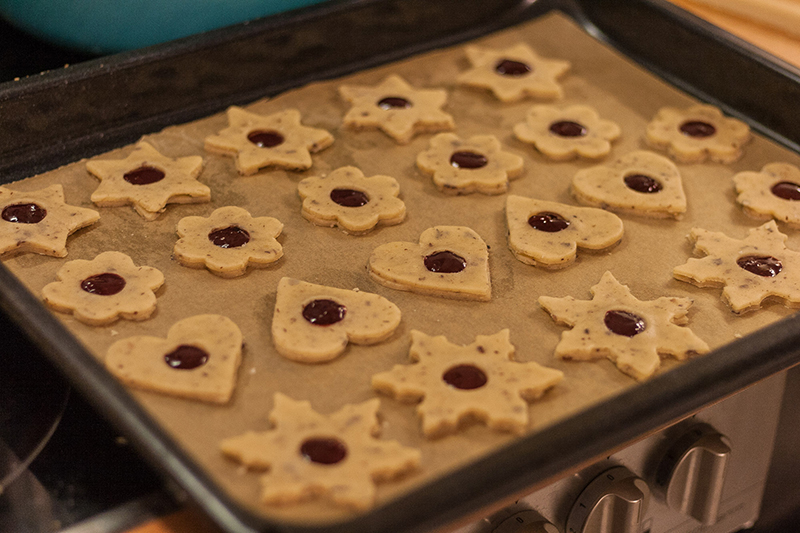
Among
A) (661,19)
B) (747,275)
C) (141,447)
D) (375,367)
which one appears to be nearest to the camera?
(141,447)

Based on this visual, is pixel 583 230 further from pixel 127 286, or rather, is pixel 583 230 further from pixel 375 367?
pixel 127 286

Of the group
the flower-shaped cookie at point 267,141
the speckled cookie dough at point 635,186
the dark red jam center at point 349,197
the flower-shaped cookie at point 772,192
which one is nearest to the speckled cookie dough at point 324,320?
the dark red jam center at point 349,197

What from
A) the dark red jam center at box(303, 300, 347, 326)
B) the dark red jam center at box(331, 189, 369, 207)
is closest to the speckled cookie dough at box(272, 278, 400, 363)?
the dark red jam center at box(303, 300, 347, 326)

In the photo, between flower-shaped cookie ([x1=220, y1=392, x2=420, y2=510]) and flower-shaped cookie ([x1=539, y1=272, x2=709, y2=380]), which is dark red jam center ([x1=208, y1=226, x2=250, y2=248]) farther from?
flower-shaped cookie ([x1=539, y1=272, x2=709, y2=380])

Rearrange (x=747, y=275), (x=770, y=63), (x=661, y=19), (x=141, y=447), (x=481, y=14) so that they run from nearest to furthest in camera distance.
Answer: (x=141, y=447) < (x=747, y=275) < (x=770, y=63) < (x=661, y=19) < (x=481, y=14)

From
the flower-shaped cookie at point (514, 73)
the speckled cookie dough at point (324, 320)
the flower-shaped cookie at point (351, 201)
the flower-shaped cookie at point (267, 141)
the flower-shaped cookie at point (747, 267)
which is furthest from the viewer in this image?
the flower-shaped cookie at point (514, 73)

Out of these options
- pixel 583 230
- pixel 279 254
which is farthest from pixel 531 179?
pixel 279 254

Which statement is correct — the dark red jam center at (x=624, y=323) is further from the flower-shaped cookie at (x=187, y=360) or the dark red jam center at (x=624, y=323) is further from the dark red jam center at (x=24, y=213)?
the dark red jam center at (x=24, y=213)
